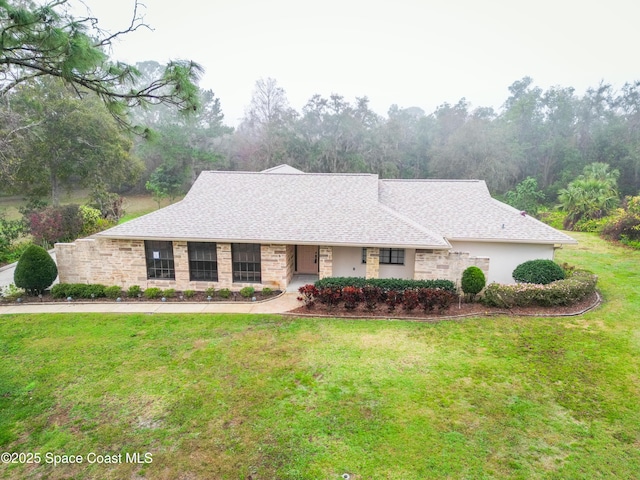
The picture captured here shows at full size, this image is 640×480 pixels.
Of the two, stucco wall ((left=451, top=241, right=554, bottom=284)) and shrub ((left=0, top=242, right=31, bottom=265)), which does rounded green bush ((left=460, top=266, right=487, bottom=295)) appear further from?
shrub ((left=0, top=242, right=31, bottom=265))

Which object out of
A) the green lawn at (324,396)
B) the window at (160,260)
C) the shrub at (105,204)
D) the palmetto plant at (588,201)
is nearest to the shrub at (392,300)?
the green lawn at (324,396)

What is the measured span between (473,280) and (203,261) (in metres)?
9.16

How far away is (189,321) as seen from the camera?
10.8 metres

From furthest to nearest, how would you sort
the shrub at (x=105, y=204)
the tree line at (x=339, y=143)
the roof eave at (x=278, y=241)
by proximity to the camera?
the shrub at (x=105, y=204) < the tree line at (x=339, y=143) < the roof eave at (x=278, y=241)

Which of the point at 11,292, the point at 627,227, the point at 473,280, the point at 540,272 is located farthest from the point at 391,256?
the point at 627,227

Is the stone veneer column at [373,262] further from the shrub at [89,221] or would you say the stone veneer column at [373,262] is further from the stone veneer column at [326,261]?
the shrub at [89,221]

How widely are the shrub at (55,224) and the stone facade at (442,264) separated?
19.3m

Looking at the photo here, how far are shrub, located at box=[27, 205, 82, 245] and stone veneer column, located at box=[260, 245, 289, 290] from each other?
14.2m

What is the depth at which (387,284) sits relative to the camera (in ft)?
39.3

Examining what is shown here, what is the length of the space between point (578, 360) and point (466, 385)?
3.12 m

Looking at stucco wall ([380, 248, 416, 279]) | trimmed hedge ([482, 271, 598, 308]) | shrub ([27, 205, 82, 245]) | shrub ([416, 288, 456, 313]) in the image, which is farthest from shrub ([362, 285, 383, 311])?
shrub ([27, 205, 82, 245])

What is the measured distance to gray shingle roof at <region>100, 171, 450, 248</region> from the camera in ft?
40.4

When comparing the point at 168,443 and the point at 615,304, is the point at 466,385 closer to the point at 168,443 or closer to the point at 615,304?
the point at 168,443

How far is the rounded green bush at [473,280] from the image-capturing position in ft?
37.8
